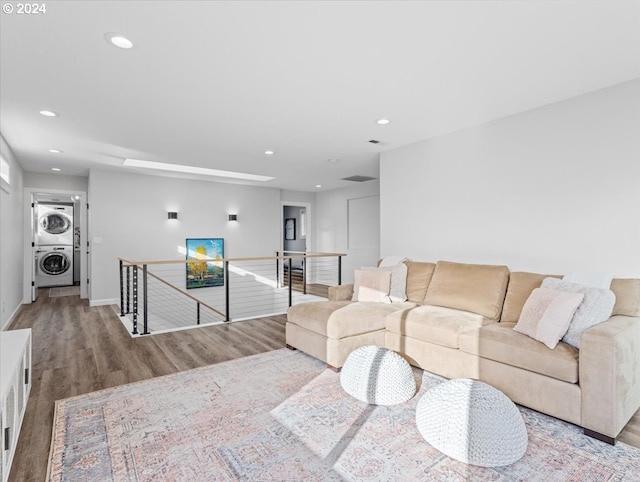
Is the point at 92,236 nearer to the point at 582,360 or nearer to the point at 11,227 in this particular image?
the point at 11,227

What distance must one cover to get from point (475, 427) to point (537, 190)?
7.94 feet

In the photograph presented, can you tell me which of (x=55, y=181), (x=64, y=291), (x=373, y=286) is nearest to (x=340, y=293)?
(x=373, y=286)

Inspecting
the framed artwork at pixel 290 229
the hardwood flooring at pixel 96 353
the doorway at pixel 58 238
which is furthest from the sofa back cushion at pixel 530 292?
the framed artwork at pixel 290 229

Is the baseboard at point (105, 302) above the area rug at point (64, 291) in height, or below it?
above

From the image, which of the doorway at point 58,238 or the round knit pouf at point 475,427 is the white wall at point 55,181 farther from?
the round knit pouf at point 475,427

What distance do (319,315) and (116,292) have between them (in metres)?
4.71

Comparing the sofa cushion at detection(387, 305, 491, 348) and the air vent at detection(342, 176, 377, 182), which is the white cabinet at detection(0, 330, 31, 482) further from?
the air vent at detection(342, 176, 377, 182)

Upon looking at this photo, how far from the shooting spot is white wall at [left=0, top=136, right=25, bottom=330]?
4168mm

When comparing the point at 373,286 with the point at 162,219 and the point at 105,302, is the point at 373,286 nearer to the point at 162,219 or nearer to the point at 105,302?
the point at 162,219

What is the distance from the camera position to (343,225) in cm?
828

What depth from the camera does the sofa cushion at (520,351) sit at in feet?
7.06

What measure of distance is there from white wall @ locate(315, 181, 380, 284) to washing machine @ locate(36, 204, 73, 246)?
20.4 feet

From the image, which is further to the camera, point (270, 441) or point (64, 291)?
point (64, 291)

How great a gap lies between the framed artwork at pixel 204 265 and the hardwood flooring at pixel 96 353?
1894mm
